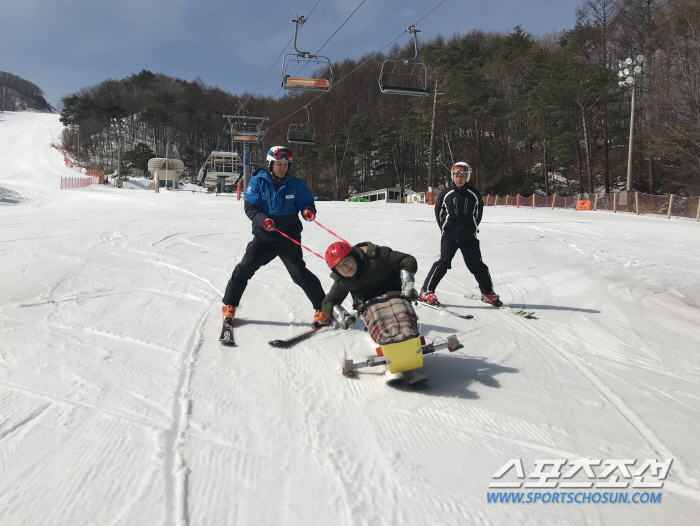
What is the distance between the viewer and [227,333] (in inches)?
170

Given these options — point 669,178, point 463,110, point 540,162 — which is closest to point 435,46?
point 463,110

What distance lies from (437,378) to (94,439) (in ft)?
7.47

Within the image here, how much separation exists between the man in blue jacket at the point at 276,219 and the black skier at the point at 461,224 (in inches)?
70.8

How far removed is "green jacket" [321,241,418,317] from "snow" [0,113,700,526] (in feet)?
1.87

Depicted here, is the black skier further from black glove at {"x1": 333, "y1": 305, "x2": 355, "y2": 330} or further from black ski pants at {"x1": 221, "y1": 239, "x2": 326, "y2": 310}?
black glove at {"x1": 333, "y1": 305, "x2": 355, "y2": 330}

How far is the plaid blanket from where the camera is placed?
3.30m

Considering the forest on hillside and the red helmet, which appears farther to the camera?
the forest on hillside

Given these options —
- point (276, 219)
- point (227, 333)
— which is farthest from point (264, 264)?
point (227, 333)

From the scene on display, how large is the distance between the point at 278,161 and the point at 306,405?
242 cm

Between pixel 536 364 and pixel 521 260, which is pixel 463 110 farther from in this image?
pixel 536 364

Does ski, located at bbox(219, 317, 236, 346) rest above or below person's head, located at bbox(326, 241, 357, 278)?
below

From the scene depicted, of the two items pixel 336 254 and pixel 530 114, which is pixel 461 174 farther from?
pixel 530 114

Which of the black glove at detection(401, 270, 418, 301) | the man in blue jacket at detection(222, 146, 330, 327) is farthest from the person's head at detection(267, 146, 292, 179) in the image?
the black glove at detection(401, 270, 418, 301)

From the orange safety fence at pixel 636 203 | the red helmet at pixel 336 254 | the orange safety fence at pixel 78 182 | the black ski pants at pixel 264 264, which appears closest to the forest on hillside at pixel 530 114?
the orange safety fence at pixel 636 203
